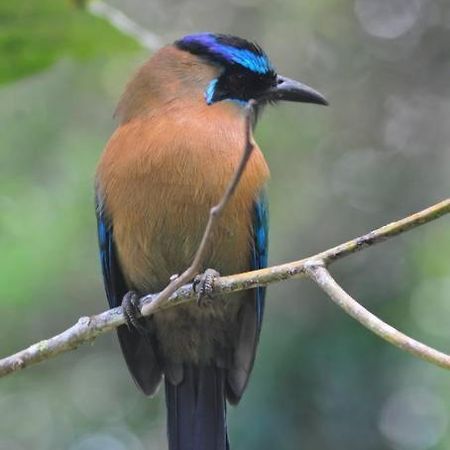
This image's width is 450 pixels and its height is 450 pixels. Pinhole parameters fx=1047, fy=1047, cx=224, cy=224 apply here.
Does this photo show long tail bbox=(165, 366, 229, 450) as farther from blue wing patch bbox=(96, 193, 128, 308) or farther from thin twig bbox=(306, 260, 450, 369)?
thin twig bbox=(306, 260, 450, 369)

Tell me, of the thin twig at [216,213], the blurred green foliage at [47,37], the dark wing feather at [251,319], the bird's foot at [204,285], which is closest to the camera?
the thin twig at [216,213]

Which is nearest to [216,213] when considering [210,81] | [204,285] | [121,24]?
[204,285]

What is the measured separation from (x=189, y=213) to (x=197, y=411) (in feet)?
3.55

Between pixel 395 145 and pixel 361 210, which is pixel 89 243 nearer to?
pixel 361 210

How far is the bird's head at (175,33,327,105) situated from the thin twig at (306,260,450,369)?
1705 mm

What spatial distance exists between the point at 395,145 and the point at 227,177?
468cm

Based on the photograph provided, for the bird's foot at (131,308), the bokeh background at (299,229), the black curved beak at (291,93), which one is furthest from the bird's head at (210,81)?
the bird's foot at (131,308)

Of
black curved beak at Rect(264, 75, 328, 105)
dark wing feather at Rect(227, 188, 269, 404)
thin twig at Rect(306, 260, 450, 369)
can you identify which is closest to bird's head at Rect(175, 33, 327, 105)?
black curved beak at Rect(264, 75, 328, 105)

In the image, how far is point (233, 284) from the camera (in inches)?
120

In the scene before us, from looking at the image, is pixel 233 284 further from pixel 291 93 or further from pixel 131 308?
pixel 291 93

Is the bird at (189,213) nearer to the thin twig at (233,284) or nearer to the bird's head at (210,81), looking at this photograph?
the bird's head at (210,81)

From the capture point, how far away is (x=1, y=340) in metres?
7.43

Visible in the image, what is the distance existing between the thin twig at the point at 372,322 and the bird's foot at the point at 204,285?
796mm

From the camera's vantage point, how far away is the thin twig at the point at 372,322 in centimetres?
231
